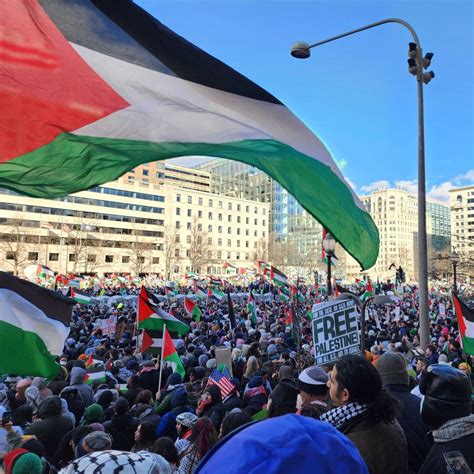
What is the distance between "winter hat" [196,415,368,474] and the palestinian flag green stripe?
11.6 feet

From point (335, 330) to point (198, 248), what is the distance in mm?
92530

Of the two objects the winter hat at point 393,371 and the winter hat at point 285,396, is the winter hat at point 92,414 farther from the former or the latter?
the winter hat at point 393,371

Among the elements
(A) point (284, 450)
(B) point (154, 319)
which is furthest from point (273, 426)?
(B) point (154, 319)

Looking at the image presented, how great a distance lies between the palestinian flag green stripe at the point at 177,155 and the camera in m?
4.06

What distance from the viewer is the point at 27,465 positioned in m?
3.18

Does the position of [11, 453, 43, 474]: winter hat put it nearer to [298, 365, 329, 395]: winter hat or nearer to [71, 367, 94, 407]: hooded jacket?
[298, 365, 329, 395]: winter hat

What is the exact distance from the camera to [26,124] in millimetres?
3779

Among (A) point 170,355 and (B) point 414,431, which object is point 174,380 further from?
(B) point 414,431

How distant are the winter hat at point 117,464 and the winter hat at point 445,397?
1473 millimetres

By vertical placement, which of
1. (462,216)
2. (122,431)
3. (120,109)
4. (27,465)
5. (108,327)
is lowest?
(108,327)

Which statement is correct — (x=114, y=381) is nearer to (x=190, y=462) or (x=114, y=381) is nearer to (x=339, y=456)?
(x=190, y=462)

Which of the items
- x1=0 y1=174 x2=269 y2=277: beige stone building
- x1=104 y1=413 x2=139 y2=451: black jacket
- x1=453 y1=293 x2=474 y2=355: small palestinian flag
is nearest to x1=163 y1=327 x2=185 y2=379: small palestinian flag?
x1=104 y1=413 x2=139 y2=451: black jacket

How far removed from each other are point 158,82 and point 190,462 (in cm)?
308

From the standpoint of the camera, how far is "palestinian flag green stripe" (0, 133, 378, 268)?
13.3ft
